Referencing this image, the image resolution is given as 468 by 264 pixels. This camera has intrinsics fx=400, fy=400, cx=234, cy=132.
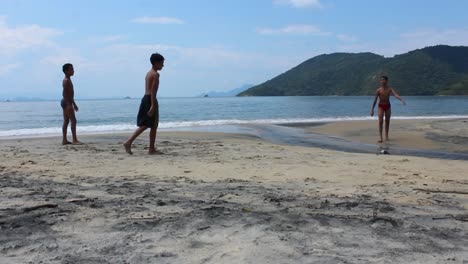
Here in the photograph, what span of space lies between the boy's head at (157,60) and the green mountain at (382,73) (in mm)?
108625

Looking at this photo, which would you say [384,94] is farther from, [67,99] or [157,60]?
[67,99]

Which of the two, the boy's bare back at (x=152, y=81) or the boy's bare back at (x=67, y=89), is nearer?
the boy's bare back at (x=152, y=81)

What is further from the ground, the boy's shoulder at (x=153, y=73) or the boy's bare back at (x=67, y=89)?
the boy's shoulder at (x=153, y=73)

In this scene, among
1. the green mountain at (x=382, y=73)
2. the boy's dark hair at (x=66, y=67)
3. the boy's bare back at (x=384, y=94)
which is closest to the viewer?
the boy's dark hair at (x=66, y=67)

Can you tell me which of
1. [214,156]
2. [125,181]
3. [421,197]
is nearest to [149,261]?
[125,181]

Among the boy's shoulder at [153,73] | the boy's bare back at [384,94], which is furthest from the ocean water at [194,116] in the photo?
the boy's bare back at [384,94]

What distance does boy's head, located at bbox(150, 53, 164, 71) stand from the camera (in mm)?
7402

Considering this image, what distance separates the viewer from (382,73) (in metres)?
114

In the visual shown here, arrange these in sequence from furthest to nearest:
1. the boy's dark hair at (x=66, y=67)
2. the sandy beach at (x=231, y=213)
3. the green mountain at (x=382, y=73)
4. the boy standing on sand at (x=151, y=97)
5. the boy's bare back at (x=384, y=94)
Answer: the green mountain at (x=382, y=73), the boy's bare back at (x=384, y=94), the boy's dark hair at (x=66, y=67), the boy standing on sand at (x=151, y=97), the sandy beach at (x=231, y=213)

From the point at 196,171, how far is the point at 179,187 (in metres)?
1.21

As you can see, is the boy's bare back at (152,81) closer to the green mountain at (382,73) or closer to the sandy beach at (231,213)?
the sandy beach at (231,213)

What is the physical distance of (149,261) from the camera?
2.48m

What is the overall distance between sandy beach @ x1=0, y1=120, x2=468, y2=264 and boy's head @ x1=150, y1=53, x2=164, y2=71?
2.00 m

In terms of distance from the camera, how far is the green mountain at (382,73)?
107688mm
